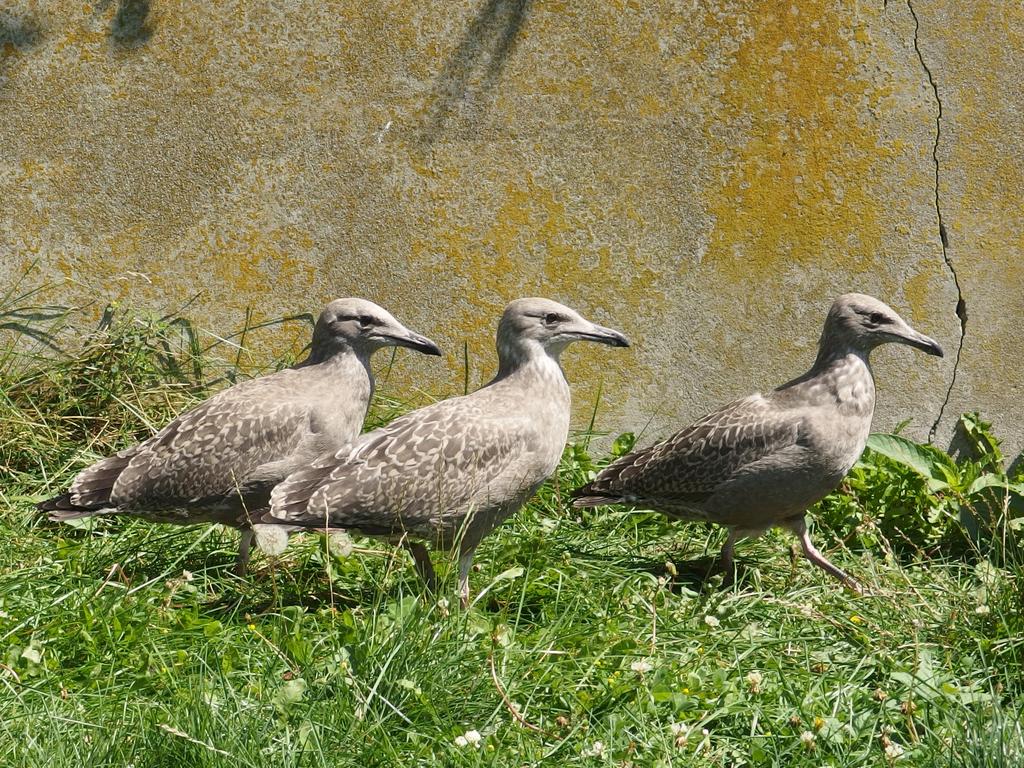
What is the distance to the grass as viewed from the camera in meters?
3.37

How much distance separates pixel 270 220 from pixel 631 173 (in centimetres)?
176

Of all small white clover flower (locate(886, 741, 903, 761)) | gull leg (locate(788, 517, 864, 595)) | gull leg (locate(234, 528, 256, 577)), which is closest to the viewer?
small white clover flower (locate(886, 741, 903, 761))

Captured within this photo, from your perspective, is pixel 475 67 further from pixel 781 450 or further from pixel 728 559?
pixel 728 559

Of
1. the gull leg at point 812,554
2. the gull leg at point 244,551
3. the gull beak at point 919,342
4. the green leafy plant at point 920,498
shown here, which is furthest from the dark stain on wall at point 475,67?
the green leafy plant at point 920,498

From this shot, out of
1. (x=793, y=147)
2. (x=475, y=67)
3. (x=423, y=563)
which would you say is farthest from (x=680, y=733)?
(x=475, y=67)

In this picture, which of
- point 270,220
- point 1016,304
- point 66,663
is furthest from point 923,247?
point 66,663

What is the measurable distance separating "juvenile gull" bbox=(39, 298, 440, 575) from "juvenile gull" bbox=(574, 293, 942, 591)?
114 centimetres

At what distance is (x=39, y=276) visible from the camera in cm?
592

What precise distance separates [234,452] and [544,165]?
2134mm

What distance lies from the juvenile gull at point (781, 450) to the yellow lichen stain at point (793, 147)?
0.87m

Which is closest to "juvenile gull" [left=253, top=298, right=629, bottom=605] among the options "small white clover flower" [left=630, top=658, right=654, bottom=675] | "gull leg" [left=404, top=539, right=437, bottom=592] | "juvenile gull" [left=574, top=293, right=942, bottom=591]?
"gull leg" [left=404, top=539, right=437, bottom=592]

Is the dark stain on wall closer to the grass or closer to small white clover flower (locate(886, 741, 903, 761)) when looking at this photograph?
the grass

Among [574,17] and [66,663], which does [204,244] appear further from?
Answer: [66,663]

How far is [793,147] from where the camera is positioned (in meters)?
5.85
